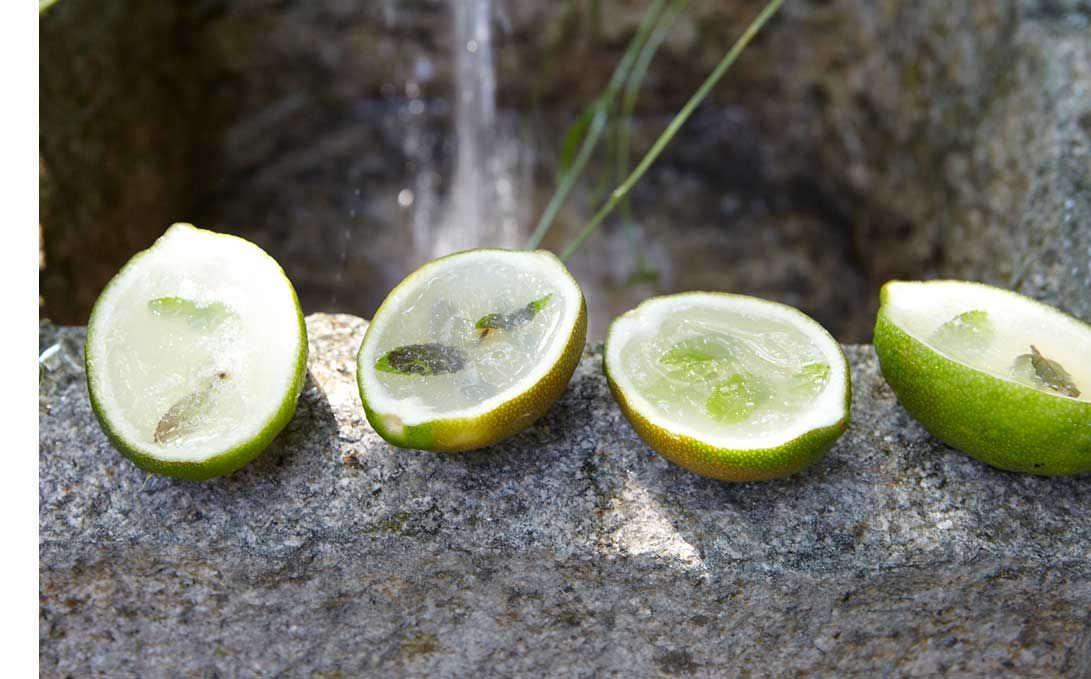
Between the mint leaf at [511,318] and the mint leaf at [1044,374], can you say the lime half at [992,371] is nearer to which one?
the mint leaf at [1044,374]

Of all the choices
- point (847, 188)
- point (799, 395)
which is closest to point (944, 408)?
point (799, 395)

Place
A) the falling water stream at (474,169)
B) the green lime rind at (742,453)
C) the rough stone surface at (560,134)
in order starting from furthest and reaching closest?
the falling water stream at (474,169) → the rough stone surface at (560,134) → the green lime rind at (742,453)

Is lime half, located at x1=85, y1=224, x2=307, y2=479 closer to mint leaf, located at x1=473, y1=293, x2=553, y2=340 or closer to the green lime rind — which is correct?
mint leaf, located at x1=473, y1=293, x2=553, y2=340

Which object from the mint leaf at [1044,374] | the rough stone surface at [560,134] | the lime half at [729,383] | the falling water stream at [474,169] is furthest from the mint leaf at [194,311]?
the falling water stream at [474,169]

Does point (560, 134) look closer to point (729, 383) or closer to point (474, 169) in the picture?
point (474, 169)

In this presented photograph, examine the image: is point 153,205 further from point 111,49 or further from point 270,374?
point 270,374

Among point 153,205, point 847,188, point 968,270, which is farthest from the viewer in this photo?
point 847,188

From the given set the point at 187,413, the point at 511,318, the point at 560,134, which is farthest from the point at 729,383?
the point at 560,134
